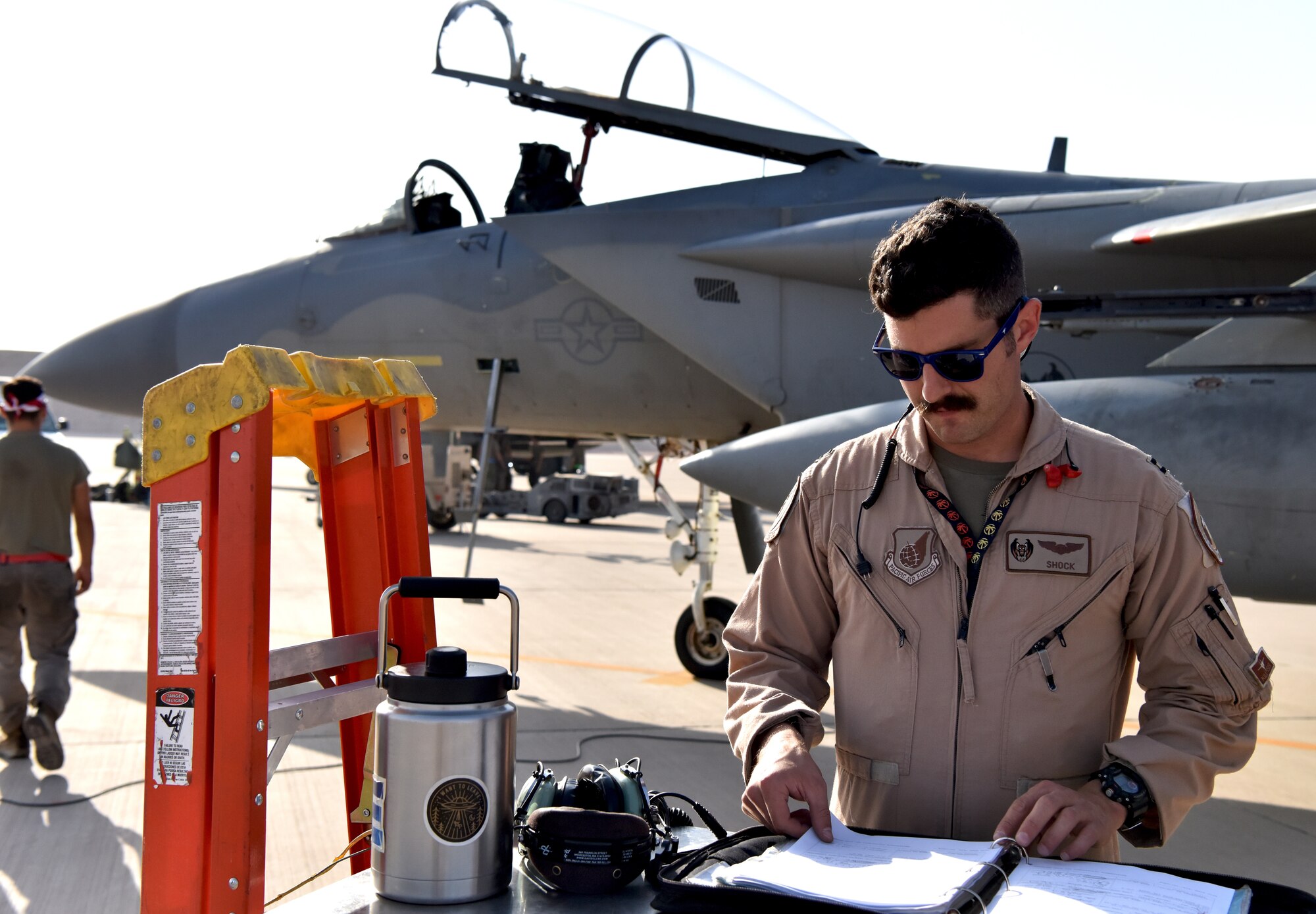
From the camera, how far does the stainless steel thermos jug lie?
1.62 metres

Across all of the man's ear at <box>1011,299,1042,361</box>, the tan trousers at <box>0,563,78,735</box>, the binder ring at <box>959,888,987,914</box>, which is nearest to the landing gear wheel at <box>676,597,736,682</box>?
the tan trousers at <box>0,563,78,735</box>

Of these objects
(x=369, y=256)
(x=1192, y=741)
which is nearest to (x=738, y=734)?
(x=1192, y=741)

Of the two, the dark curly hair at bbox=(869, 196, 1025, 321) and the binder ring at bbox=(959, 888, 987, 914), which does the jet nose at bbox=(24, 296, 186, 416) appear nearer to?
the dark curly hair at bbox=(869, 196, 1025, 321)

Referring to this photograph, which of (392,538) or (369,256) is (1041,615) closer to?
(392,538)

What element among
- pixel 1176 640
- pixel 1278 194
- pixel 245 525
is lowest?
pixel 1176 640

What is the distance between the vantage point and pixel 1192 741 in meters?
1.77

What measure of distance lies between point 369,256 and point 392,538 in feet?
19.0

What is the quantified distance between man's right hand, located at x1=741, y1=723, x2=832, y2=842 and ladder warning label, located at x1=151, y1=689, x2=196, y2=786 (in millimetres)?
925

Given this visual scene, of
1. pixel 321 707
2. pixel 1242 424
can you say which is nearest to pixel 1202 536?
pixel 321 707

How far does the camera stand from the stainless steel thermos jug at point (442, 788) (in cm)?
162

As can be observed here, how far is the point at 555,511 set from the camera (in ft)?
73.3

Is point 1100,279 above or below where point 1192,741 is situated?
above

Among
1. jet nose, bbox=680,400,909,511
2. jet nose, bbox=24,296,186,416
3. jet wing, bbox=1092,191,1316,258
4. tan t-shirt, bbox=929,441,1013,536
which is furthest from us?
jet nose, bbox=24,296,186,416

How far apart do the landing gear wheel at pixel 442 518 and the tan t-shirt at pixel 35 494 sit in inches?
533
